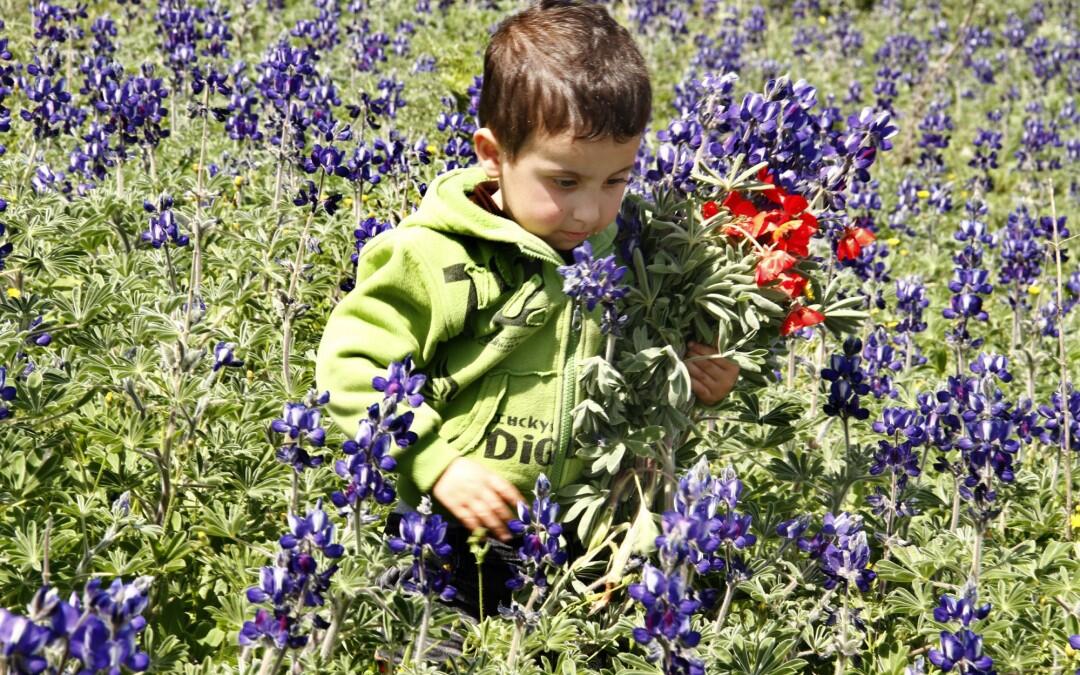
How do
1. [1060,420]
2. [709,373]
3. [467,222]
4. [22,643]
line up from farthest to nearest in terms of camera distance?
[1060,420]
[709,373]
[467,222]
[22,643]

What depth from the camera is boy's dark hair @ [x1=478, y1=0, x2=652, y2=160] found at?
8.36 feet

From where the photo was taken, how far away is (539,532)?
264cm

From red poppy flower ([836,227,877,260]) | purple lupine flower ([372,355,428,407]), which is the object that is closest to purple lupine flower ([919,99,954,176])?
red poppy flower ([836,227,877,260])

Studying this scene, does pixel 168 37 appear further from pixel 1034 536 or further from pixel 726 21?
pixel 726 21

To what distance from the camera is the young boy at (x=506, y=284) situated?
2598 millimetres

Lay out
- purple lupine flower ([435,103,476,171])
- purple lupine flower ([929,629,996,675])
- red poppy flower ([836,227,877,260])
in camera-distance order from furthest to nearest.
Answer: purple lupine flower ([435,103,476,171]) → red poppy flower ([836,227,877,260]) → purple lupine flower ([929,629,996,675])

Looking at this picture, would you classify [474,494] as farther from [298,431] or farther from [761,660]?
[761,660]

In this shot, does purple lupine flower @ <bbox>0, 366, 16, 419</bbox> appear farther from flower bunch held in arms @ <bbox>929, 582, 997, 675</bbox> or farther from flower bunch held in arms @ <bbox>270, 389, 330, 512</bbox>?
flower bunch held in arms @ <bbox>929, 582, 997, 675</bbox>

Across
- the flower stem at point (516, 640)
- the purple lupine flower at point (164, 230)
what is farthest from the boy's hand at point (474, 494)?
the purple lupine flower at point (164, 230)

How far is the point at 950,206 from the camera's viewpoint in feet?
21.9

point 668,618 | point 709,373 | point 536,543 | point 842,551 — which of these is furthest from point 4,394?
point 842,551

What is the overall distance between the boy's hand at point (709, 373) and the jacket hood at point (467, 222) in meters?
0.43

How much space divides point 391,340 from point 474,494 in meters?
0.41

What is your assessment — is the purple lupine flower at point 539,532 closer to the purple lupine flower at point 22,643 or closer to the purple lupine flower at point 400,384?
the purple lupine flower at point 400,384
